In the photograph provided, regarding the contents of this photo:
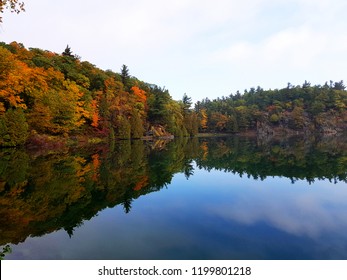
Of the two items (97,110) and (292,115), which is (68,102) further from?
(292,115)

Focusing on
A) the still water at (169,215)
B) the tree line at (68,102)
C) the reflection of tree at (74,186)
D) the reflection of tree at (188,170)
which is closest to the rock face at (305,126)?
the tree line at (68,102)

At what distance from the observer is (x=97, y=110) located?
169ft

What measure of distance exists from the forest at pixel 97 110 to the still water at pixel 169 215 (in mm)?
16161

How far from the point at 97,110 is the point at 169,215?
4418 cm

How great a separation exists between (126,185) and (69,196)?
3211mm

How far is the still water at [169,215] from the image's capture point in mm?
7176

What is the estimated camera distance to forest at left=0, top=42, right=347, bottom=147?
31478 mm

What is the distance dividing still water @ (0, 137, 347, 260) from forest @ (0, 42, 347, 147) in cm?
1616

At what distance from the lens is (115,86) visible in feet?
203

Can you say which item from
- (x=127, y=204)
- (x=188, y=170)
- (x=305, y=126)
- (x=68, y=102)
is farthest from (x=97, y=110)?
(x=305, y=126)

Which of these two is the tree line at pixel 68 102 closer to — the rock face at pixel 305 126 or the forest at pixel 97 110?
the forest at pixel 97 110


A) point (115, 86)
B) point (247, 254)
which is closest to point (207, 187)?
point (247, 254)

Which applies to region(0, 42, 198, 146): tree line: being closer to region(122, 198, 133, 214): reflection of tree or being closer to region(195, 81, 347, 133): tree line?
region(122, 198, 133, 214): reflection of tree

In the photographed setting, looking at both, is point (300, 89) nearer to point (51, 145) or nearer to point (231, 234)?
point (51, 145)
